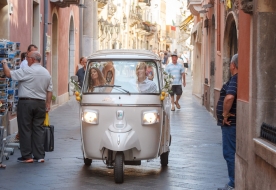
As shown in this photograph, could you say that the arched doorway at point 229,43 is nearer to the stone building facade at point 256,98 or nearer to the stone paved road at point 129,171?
the stone paved road at point 129,171

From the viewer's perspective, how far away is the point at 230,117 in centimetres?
861

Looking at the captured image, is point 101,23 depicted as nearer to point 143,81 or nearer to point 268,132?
point 143,81

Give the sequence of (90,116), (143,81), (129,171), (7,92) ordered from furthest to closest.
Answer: (7,92), (129,171), (143,81), (90,116)

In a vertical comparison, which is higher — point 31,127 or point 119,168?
point 31,127

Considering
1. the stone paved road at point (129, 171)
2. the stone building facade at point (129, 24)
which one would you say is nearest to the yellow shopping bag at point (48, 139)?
the stone paved road at point (129, 171)

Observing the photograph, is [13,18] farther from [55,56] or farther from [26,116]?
[55,56]

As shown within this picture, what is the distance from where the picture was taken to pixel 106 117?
9.55 metres

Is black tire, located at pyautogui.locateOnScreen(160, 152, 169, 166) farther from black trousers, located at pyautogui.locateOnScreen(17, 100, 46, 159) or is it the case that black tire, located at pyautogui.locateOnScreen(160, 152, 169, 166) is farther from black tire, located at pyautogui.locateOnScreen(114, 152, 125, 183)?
black trousers, located at pyautogui.locateOnScreen(17, 100, 46, 159)

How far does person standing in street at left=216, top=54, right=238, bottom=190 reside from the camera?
8.48 m

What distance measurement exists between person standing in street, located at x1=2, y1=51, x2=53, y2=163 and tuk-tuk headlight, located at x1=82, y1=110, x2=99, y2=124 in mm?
1534

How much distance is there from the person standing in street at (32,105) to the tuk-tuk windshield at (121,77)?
1.13 meters

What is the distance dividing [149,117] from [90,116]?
813 millimetres

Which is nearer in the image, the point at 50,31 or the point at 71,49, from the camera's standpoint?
the point at 50,31

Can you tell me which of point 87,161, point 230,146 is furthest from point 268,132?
point 87,161
